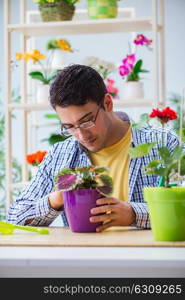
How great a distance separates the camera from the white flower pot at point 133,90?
3.59 meters

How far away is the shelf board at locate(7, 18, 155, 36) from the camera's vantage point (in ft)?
11.6

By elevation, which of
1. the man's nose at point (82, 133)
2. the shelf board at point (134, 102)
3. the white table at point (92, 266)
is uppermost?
the man's nose at point (82, 133)

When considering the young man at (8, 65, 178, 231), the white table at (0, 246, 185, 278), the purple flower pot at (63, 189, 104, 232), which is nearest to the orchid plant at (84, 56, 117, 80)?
the young man at (8, 65, 178, 231)

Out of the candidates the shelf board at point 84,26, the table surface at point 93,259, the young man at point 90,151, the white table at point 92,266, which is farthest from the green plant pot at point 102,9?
the white table at point 92,266

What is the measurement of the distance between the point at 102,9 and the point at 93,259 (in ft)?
9.33

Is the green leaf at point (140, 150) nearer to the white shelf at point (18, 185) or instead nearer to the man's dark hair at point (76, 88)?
the man's dark hair at point (76, 88)

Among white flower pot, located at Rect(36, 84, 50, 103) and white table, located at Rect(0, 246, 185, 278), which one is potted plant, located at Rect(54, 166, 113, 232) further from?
white flower pot, located at Rect(36, 84, 50, 103)

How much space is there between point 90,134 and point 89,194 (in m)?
0.48

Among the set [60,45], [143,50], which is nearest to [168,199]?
[60,45]

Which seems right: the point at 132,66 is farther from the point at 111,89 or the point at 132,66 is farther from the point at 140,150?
the point at 140,150

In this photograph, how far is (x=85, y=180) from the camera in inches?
58.2

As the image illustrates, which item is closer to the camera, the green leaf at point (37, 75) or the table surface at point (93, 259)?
the table surface at point (93, 259)

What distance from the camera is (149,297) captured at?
2.93ft

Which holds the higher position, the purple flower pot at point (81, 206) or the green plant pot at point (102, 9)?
the green plant pot at point (102, 9)
